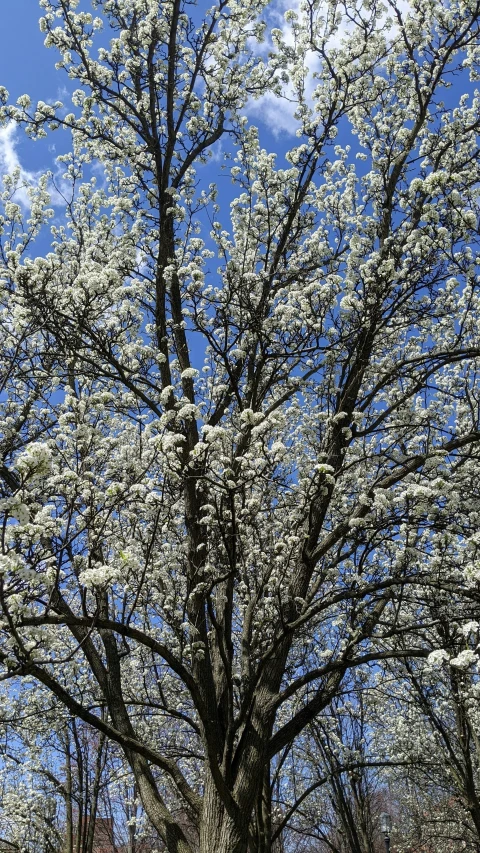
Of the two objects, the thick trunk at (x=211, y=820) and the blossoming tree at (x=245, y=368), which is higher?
the blossoming tree at (x=245, y=368)

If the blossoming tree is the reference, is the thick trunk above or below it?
below

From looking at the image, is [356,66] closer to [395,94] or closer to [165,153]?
[395,94]

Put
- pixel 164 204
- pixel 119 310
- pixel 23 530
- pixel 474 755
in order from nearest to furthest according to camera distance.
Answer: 1. pixel 23 530
2. pixel 119 310
3. pixel 164 204
4. pixel 474 755

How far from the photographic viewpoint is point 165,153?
8.05 m

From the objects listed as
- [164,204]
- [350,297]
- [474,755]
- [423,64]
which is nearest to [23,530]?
[350,297]

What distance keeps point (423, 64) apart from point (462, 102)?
809 millimetres

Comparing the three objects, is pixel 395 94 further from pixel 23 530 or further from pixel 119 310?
pixel 23 530

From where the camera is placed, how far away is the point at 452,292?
24.6ft

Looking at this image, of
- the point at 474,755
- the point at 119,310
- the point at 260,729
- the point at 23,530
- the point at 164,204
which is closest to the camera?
the point at 23,530

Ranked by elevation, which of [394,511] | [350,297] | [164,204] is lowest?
[394,511]

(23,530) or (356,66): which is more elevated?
(356,66)

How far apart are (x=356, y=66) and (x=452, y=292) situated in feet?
9.15

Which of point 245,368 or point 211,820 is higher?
point 245,368

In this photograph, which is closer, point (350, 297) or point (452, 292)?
point (350, 297)
